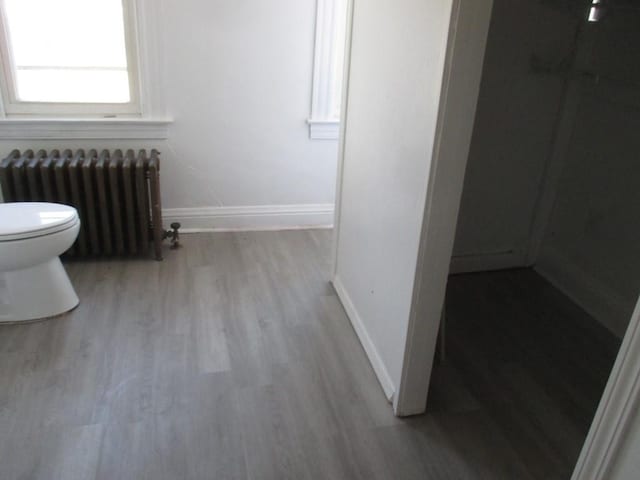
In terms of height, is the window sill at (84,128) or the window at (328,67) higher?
the window at (328,67)

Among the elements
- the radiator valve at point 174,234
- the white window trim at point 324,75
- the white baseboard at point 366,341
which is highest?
the white window trim at point 324,75

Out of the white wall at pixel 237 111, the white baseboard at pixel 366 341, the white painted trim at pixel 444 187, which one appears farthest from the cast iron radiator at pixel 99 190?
the white painted trim at pixel 444 187

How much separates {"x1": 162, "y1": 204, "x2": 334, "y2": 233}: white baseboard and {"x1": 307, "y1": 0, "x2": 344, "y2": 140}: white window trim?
0.49 m

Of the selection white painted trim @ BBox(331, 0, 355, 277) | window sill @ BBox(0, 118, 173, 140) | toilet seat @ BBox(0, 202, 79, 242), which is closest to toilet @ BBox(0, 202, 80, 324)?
toilet seat @ BBox(0, 202, 79, 242)

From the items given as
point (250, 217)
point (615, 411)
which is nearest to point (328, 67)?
point (250, 217)

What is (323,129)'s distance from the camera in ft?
10.1

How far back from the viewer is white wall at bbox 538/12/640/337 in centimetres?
224

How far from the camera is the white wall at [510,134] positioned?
→ 2332 mm

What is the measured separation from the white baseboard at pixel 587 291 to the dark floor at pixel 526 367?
5 centimetres

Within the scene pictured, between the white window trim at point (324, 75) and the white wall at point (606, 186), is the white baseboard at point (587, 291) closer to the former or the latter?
the white wall at point (606, 186)

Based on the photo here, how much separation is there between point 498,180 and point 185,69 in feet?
5.68

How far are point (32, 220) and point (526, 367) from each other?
82.3 inches

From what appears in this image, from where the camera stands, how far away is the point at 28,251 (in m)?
2.05

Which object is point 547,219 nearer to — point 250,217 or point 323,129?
point 323,129
